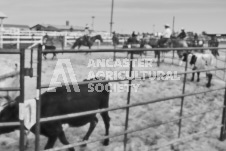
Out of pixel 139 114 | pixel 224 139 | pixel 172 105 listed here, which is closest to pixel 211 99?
pixel 172 105

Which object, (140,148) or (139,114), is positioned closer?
(140,148)

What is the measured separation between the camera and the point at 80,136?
171 inches

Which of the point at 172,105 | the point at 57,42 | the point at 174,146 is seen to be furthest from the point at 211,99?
the point at 57,42

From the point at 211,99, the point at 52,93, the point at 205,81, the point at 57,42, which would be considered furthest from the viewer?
the point at 57,42

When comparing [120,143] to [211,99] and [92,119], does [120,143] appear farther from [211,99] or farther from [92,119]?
[211,99]

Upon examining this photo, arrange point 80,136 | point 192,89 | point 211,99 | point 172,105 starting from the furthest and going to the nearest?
point 192,89, point 211,99, point 172,105, point 80,136

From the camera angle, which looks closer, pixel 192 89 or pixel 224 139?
pixel 224 139

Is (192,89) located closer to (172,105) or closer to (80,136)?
(172,105)

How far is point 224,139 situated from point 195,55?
656 cm

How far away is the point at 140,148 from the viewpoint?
3865 millimetres

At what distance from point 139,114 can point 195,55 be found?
573 cm

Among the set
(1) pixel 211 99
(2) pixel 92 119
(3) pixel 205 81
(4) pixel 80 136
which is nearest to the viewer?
(2) pixel 92 119

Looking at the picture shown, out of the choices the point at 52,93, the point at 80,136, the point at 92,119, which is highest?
the point at 52,93

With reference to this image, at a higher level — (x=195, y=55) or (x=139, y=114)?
(x=195, y=55)
